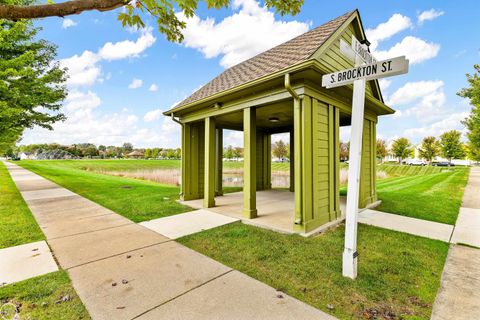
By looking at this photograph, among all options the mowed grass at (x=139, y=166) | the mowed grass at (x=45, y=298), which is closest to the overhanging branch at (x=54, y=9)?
the mowed grass at (x=45, y=298)

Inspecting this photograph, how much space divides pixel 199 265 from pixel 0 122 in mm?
9463

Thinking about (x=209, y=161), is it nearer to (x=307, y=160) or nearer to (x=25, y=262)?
(x=307, y=160)

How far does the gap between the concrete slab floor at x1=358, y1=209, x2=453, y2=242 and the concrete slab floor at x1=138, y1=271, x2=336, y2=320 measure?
11.7 ft

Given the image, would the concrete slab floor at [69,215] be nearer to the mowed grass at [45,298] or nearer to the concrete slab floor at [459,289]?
the mowed grass at [45,298]

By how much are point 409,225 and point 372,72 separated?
3901 mm

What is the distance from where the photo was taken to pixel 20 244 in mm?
3652

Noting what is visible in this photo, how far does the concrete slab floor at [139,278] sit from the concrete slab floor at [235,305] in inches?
5.9

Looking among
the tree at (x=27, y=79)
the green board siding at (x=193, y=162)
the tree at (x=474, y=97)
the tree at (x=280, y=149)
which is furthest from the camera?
the tree at (x=280, y=149)

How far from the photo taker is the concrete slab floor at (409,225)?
417cm

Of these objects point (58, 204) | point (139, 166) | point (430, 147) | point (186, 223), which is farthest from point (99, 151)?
point (430, 147)

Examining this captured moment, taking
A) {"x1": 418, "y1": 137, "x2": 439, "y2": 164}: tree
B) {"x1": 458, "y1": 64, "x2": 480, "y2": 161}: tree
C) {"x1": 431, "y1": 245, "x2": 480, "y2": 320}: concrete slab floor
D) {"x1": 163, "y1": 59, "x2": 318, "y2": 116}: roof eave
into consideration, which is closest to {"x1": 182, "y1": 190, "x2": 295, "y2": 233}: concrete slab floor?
{"x1": 431, "y1": 245, "x2": 480, "y2": 320}: concrete slab floor

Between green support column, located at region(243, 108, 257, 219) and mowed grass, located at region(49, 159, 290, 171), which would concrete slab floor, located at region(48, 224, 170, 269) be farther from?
mowed grass, located at region(49, 159, 290, 171)

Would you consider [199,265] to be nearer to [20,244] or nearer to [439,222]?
[20,244]

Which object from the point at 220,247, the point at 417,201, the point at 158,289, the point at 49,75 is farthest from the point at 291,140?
the point at 49,75
